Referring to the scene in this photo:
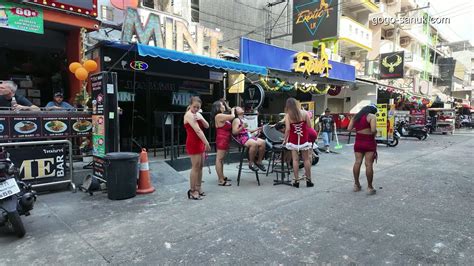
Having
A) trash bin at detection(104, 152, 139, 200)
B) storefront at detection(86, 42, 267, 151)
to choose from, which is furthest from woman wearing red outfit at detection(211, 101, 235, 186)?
storefront at detection(86, 42, 267, 151)

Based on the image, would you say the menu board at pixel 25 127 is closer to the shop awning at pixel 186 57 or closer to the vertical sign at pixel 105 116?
the vertical sign at pixel 105 116

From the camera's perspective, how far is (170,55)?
7145 mm

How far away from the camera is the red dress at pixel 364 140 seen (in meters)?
5.43

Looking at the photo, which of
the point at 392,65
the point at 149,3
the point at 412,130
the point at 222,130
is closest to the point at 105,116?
the point at 222,130

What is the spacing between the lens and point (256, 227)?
3.88m

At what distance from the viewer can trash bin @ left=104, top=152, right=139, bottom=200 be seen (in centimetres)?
504

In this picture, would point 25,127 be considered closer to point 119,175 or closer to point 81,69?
point 81,69

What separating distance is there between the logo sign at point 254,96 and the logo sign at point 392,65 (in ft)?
46.3

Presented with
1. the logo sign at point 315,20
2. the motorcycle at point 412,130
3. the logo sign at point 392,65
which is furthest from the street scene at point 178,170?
the logo sign at point 392,65

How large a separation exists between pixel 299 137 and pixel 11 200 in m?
4.49

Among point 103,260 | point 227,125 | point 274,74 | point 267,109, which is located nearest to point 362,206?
point 227,125

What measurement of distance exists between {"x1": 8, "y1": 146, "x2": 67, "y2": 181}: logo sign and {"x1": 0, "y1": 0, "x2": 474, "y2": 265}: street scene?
2 centimetres

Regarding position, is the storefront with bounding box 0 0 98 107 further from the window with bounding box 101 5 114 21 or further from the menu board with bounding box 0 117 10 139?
the menu board with bounding box 0 117 10 139

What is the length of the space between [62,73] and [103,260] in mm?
8386
